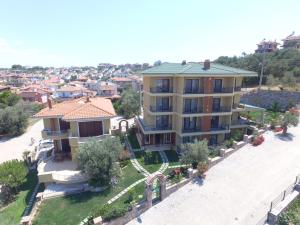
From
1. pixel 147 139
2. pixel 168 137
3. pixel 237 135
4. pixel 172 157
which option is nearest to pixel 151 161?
pixel 172 157

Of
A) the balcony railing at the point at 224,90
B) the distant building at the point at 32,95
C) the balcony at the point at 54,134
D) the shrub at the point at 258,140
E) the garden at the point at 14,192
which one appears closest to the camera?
the garden at the point at 14,192

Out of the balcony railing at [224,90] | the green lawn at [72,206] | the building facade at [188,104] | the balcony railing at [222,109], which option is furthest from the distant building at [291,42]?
the green lawn at [72,206]

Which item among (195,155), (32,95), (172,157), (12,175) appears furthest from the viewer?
(32,95)

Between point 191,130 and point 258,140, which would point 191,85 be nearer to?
point 191,130

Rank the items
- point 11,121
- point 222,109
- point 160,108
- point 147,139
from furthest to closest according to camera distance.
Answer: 1. point 11,121
2. point 147,139
3. point 160,108
4. point 222,109

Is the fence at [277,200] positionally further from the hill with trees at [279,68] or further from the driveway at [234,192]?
the hill with trees at [279,68]

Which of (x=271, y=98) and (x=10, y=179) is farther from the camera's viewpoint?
(x=271, y=98)
